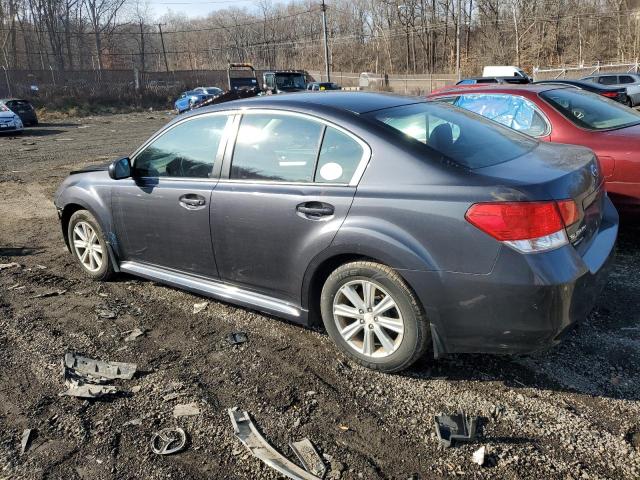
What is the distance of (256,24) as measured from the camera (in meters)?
Result: 85.6

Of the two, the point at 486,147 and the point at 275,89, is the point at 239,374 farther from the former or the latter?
the point at 275,89

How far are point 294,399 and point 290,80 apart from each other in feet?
91.4

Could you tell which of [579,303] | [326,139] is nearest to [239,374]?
[326,139]

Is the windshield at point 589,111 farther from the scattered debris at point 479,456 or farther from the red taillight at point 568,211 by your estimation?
the scattered debris at point 479,456

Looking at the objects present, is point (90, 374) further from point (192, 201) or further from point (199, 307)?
point (192, 201)

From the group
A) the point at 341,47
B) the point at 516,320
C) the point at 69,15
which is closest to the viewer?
the point at 516,320

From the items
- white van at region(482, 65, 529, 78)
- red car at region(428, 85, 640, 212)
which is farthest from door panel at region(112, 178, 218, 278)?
white van at region(482, 65, 529, 78)

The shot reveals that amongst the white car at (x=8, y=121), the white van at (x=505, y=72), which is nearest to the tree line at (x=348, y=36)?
the white van at (x=505, y=72)

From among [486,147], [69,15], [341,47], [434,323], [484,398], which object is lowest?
[484,398]

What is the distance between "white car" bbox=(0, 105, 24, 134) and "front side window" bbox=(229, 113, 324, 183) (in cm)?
2136

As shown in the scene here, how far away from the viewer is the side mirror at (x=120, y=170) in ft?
14.2

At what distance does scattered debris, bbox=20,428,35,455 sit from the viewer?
8.96 ft

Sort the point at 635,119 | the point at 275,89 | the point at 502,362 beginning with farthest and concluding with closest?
the point at 275,89
the point at 635,119
the point at 502,362

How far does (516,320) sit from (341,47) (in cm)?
7753
